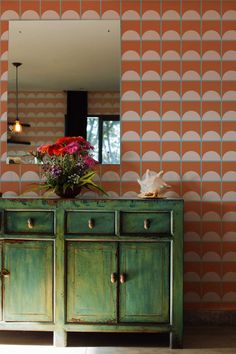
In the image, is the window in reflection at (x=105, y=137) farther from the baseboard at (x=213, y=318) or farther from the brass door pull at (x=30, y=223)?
the baseboard at (x=213, y=318)

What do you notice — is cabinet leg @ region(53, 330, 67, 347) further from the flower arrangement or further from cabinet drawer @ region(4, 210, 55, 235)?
the flower arrangement

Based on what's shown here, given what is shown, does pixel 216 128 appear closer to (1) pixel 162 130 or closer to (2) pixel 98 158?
(1) pixel 162 130

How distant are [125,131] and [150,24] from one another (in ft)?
2.49

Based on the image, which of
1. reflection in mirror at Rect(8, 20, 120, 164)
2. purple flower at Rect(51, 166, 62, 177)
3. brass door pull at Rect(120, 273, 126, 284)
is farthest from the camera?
reflection in mirror at Rect(8, 20, 120, 164)

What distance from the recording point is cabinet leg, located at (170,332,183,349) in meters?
2.90

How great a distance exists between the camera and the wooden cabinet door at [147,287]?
289 cm

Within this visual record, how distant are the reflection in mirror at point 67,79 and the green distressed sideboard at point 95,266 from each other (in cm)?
65

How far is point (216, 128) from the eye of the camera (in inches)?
135

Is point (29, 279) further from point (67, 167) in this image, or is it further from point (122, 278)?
point (67, 167)

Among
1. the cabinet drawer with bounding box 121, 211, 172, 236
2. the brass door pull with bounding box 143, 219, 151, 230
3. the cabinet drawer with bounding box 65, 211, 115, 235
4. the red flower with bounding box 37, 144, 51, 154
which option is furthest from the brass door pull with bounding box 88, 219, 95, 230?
the red flower with bounding box 37, 144, 51, 154

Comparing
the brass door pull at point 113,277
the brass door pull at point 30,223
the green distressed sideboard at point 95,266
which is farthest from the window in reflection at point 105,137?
the brass door pull at point 113,277

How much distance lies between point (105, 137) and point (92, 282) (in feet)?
3.37

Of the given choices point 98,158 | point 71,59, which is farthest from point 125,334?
point 71,59

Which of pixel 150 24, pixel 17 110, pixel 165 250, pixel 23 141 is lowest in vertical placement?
pixel 165 250
